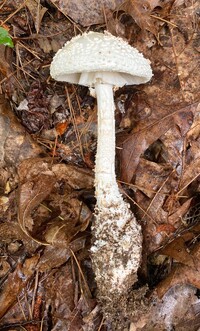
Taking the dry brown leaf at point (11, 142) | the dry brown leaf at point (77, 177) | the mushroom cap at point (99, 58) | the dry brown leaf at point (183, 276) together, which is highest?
the mushroom cap at point (99, 58)

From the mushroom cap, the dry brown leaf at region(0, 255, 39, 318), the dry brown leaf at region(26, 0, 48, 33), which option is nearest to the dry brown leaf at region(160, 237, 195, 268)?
the dry brown leaf at region(0, 255, 39, 318)

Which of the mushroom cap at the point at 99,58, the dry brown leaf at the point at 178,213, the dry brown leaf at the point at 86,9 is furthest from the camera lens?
the dry brown leaf at the point at 86,9

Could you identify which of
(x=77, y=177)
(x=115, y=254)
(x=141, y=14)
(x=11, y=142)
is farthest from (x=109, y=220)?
(x=141, y=14)

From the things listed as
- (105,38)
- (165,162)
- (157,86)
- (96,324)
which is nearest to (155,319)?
(96,324)

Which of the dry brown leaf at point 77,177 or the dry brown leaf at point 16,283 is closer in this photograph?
the dry brown leaf at point 16,283

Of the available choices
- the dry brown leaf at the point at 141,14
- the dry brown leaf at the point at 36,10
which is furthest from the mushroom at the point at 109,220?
the dry brown leaf at the point at 36,10

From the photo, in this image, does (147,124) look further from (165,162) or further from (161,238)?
(161,238)

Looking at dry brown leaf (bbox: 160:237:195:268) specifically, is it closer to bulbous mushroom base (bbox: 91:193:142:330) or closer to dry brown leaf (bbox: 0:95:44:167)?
bulbous mushroom base (bbox: 91:193:142:330)

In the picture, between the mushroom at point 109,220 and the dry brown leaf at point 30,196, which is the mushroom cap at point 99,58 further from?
the dry brown leaf at point 30,196
